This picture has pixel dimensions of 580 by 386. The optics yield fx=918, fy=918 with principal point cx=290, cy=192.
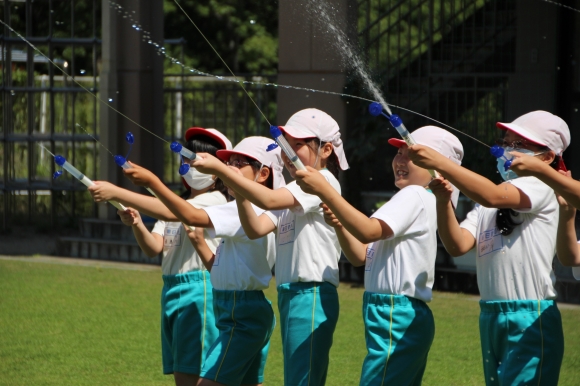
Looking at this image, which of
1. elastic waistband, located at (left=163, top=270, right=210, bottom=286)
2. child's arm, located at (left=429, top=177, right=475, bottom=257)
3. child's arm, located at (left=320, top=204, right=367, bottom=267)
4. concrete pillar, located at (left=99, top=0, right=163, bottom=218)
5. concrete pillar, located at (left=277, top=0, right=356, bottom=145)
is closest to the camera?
child's arm, located at (left=429, top=177, right=475, bottom=257)

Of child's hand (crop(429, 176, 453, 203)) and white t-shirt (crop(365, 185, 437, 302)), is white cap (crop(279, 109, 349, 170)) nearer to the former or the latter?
white t-shirt (crop(365, 185, 437, 302))

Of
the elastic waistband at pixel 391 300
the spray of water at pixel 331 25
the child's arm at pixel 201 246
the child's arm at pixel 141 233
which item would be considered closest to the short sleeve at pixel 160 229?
the child's arm at pixel 141 233

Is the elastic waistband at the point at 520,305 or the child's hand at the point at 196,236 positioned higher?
the child's hand at the point at 196,236

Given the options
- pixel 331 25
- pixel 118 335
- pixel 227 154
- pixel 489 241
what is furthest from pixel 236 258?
pixel 331 25

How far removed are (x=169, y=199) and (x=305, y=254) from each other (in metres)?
0.58

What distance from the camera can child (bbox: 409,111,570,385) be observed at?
3.08 m

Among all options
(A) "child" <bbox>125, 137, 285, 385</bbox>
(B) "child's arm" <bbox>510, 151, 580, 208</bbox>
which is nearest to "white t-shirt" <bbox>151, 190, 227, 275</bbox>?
(A) "child" <bbox>125, 137, 285, 385</bbox>

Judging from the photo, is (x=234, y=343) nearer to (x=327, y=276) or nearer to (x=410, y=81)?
(x=327, y=276)

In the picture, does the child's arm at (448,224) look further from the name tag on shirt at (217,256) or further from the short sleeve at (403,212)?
the name tag on shirt at (217,256)

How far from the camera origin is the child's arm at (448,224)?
2984 millimetres

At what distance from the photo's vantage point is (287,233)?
3613 mm

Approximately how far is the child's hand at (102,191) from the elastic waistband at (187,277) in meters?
0.80

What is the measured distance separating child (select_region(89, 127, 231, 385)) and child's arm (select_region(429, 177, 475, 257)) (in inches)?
44.0

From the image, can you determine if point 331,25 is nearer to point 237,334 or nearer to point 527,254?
point 237,334
